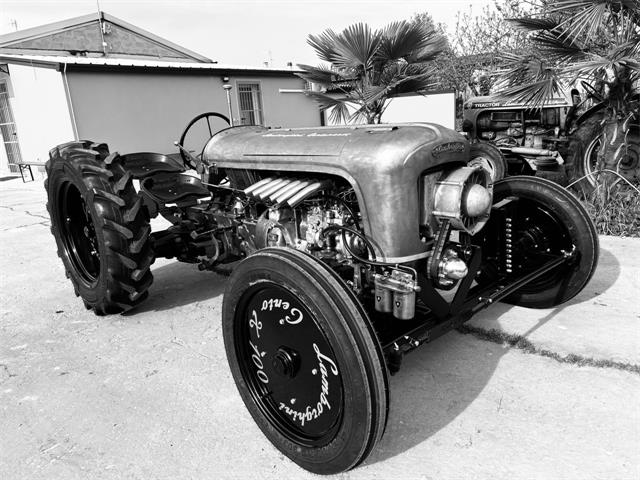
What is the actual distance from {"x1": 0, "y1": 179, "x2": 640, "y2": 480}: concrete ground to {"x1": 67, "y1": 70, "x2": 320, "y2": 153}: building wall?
28.4 feet

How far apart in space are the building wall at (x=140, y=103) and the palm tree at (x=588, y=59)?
6.45 meters

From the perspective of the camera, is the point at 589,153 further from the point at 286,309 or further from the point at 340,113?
the point at 286,309

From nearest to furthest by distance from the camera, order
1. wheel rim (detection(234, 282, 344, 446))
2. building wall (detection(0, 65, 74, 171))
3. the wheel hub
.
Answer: wheel rim (detection(234, 282, 344, 446)) < the wheel hub < building wall (detection(0, 65, 74, 171))

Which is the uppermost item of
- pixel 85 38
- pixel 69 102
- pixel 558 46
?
pixel 85 38

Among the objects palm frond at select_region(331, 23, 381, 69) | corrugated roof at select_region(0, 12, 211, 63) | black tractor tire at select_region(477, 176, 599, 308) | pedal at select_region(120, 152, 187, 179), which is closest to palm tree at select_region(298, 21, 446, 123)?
palm frond at select_region(331, 23, 381, 69)

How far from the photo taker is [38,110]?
1274 centimetres

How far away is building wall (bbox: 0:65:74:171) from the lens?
38.7 feet

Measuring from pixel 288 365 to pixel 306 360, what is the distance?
9 cm

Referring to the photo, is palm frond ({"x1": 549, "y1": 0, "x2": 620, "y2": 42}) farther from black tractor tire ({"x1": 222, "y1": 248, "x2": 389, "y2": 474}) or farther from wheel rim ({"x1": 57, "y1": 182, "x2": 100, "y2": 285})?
wheel rim ({"x1": 57, "y1": 182, "x2": 100, "y2": 285})

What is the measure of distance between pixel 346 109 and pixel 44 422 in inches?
254

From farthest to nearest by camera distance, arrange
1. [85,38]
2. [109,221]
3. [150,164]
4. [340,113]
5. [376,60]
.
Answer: [85,38] < [340,113] < [376,60] < [150,164] < [109,221]

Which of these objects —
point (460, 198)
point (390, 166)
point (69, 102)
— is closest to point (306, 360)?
point (390, 166)

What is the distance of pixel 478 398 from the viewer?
2645 mm

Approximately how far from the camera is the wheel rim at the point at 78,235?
4273 millimetres
